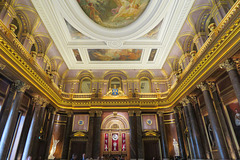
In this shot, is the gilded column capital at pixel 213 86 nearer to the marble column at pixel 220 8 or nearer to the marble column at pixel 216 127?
the marble column at pixel 216 127

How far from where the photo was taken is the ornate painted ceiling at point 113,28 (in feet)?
35.6

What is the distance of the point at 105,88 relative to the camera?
17.1m

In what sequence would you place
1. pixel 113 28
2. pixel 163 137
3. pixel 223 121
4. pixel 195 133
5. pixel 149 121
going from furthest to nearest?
pixel 149 121
pixel 163 137
pixel 113 28
pixel 195 133
pixel 223 121

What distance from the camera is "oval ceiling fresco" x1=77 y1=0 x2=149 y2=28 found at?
1134 cm

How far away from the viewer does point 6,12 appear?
8.41 m

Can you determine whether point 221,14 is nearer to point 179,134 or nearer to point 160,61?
point 160,61

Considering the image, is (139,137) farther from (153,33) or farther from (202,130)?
(153,33)

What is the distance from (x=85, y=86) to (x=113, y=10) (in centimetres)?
901

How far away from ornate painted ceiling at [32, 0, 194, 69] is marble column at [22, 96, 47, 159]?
4.89 m

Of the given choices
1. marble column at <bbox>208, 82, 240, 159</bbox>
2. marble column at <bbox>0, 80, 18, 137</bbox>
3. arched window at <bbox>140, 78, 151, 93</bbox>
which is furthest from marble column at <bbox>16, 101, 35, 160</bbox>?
marble column at <bbox>208, 82, 240, 159</bbox>

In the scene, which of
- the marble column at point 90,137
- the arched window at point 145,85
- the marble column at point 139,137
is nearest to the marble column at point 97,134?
the marble column at point 90,137

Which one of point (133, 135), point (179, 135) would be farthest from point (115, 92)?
point (179, 135)

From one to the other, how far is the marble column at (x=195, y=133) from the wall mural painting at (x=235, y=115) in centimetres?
297

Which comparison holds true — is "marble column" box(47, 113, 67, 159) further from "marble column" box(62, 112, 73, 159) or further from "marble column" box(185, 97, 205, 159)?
"marble column" box(185, 97, 205, 159)
